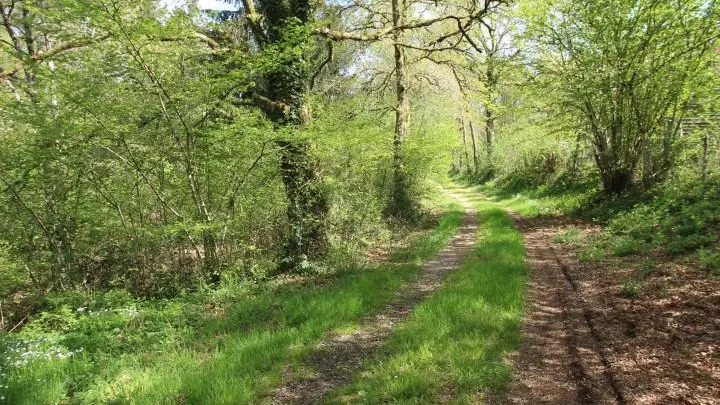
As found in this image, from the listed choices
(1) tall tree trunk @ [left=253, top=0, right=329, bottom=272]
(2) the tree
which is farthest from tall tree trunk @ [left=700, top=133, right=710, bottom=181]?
(1) tall tree trunk @ [left=253, top=0, right=329, bottom=272]

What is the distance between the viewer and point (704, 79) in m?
9.80

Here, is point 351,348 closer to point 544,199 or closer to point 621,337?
point 621,337

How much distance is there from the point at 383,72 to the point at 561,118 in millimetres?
6562

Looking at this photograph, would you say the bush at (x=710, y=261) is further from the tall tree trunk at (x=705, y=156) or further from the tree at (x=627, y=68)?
the tall tree trunk at (x=705, y=156)

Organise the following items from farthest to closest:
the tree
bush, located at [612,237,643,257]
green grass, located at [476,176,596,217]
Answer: green grass, located at [476,176,596,217]
the tree
bush, located at [612,237,643,257]

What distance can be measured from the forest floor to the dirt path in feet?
5.39

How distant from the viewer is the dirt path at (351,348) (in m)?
4.20

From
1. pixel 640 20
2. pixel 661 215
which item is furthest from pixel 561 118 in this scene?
pixel 661 215

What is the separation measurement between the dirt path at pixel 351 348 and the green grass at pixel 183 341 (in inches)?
7.4

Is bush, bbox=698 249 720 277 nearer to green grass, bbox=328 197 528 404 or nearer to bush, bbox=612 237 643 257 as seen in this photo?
bush, bbox=612 237 643 257

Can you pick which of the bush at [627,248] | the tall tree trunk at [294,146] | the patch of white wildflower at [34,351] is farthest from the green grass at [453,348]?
the tall tree trunk at [294,146]

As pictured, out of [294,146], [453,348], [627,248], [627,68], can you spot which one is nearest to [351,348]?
[453,348]

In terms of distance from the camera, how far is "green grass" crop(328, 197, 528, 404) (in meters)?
3.96

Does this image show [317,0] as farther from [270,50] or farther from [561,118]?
[561,118]
